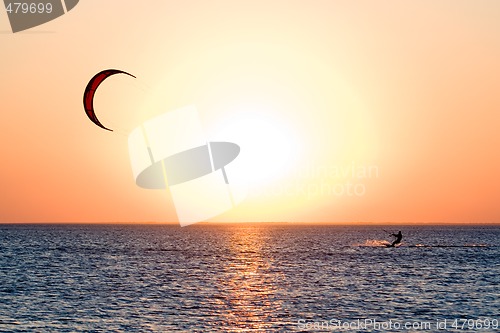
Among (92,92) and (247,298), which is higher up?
(92,92)

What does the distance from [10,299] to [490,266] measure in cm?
6588

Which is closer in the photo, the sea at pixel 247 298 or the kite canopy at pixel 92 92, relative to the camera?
the sea at pixel 247 298

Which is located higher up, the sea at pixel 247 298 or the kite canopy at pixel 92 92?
the kite canopy at pixel 92 92

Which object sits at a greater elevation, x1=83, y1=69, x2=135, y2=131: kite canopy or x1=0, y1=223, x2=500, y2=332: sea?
x1=83, y1=69, x2=135, y2=131: kite canopy

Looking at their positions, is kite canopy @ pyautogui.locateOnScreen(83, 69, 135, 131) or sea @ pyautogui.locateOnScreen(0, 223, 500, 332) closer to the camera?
sea @ pyautogui.locateOnScreen(0, 223, 500, 332)

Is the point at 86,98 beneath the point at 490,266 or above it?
above

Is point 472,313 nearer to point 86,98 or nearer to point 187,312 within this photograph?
point 187,312

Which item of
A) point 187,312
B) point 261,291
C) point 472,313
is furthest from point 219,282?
point 472,313

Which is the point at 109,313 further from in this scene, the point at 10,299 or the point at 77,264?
the point at 77,264

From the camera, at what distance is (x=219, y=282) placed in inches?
2638

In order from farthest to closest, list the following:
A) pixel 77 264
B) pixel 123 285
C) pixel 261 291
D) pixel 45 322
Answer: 1. pixel 77 264
2. pixel 123 285
3. pixel 261 291
4. pixel 45 322

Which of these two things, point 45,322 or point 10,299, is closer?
point 45,322

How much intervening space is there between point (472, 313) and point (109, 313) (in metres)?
25.1

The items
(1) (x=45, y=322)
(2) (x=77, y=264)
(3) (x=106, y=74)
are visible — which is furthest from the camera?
(2) (x=77, y=264)
